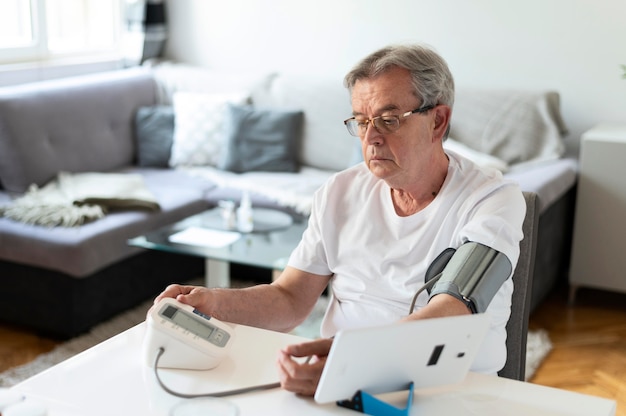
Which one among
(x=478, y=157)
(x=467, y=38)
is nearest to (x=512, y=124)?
(x=478, y=157)

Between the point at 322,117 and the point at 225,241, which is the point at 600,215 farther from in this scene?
the point at 225,241

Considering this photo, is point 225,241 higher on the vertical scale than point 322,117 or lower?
lower

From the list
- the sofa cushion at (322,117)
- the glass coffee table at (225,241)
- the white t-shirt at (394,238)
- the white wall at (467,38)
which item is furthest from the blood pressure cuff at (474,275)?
the white wall at (467,38)

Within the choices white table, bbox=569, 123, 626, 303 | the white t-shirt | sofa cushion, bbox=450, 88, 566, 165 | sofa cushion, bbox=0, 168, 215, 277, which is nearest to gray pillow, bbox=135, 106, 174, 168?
sofa cushion, bbox=0, 168, 215, 277

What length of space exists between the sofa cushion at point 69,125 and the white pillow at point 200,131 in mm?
319

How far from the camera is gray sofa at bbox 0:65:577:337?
10.6 feet

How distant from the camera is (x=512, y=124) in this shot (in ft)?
12.2

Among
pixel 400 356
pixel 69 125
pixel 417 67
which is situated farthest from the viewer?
pixel 69 125

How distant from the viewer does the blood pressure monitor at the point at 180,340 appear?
1.38 meters

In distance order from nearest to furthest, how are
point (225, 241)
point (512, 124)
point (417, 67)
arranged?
point (417, 67), point (225, 241), point (512, 124)

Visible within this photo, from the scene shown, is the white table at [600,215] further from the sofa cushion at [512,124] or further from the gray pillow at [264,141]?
the gray pillow at [264,141]

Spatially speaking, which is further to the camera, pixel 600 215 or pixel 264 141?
pixel 264 141

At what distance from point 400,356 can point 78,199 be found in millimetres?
2474

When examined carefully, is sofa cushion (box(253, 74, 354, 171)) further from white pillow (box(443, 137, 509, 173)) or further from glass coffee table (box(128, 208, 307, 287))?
glass coffee table (box(128, 208, 307, 287))
